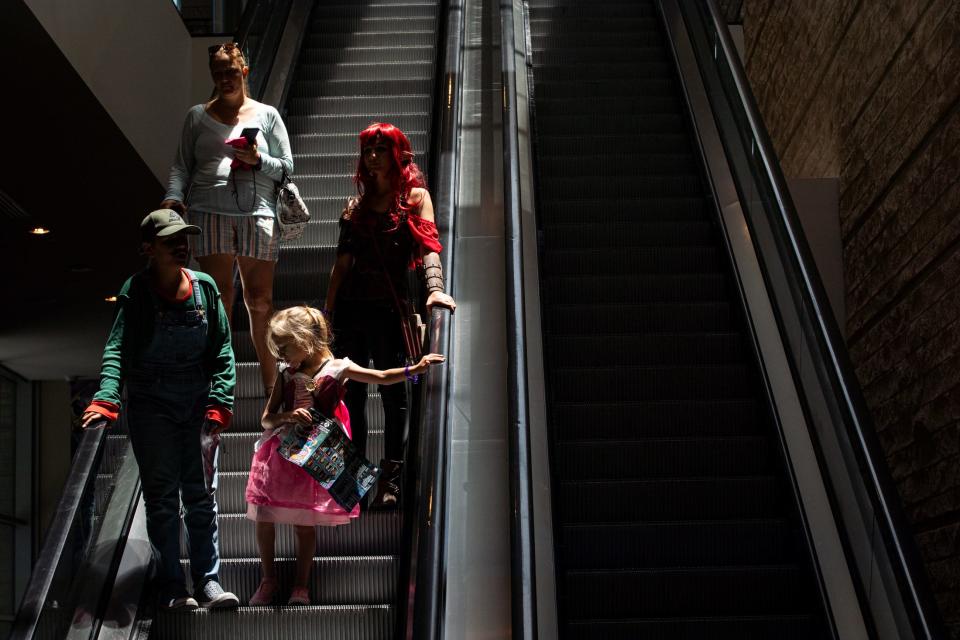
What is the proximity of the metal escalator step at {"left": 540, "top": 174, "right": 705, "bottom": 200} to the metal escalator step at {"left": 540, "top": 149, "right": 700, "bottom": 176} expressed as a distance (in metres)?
0.20

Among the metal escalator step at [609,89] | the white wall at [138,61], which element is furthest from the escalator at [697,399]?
the white wall at [138,61]

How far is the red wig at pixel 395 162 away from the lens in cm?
516

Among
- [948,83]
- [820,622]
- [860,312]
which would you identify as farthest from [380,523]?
[860,312]

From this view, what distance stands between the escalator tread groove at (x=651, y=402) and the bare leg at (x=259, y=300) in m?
1.48

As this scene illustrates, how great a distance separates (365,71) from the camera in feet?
31.7

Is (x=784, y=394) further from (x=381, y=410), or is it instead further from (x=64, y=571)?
(x=64, y=571)

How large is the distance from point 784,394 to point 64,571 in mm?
3420

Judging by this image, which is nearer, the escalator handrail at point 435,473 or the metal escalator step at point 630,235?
the escalator handrail at point 435,473

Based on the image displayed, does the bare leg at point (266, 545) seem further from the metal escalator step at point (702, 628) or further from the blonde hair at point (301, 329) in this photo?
the metal escalator step at point (702, 628)

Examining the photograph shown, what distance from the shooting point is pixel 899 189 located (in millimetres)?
7195

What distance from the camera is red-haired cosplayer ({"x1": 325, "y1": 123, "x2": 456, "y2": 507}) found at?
5.14m

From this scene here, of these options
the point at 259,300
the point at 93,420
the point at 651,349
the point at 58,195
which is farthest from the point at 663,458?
the point at 58,195

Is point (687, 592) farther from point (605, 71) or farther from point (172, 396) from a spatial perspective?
point (605, 71)

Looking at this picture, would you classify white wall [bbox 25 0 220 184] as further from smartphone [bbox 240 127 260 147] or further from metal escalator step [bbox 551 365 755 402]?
metal escalator step [bbox 551 365 755 402]
